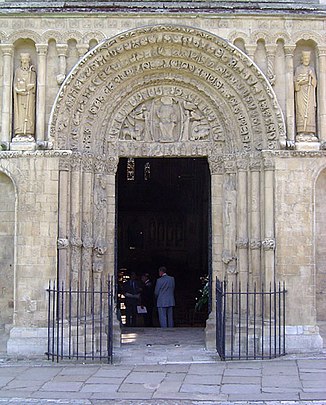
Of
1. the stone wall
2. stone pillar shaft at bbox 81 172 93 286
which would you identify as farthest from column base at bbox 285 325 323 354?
the stone wall

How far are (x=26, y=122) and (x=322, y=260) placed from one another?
593 centimetres

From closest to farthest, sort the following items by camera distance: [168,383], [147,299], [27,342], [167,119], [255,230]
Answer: [168,383], [27,342], [255,230], [167,119], [147,299]

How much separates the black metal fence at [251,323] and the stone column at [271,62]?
3672 mm

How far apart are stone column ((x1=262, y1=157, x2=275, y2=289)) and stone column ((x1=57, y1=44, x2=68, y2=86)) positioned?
3916 mm

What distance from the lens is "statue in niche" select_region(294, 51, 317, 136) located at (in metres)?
11.5

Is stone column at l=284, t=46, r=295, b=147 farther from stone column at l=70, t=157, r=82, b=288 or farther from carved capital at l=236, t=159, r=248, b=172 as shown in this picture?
stone column at l=70, t=157, r=82, b=288

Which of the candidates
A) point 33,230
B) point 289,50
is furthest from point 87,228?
point 289,50

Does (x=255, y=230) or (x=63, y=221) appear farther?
(x=255, y=230)

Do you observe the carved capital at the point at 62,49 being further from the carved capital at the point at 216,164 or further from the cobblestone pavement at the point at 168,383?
the cobblestone pavement at the point at 168,383

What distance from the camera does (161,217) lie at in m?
23.3

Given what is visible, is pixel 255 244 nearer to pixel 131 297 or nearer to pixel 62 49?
pixel 131 297

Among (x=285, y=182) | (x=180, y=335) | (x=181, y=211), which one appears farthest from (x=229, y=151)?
(x=181, y=211)

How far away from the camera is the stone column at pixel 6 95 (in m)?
11.5

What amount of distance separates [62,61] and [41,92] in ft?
2.21
